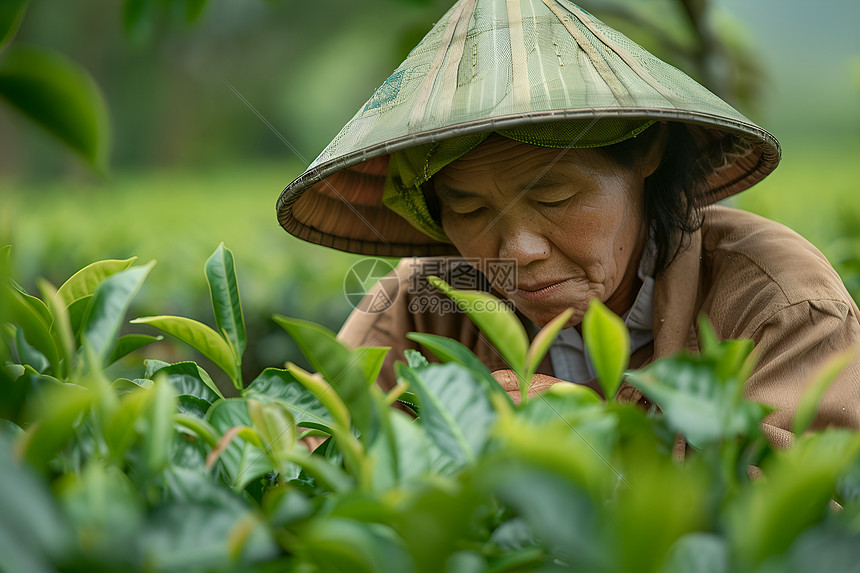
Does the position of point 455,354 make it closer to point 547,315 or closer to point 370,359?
point 370,359

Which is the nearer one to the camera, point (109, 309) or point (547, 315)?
point (109, 309)

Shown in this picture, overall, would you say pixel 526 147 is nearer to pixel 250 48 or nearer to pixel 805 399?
pixel 805 399

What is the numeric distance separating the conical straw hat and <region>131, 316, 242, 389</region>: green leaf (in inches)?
17.0

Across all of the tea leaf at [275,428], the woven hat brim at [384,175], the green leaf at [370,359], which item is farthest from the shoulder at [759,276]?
the tea leaf at [275,428]

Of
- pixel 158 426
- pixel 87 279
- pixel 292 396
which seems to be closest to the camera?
pixel 158 426

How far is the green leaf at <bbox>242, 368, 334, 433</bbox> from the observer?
76 centimetres

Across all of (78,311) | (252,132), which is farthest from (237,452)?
(252,132)

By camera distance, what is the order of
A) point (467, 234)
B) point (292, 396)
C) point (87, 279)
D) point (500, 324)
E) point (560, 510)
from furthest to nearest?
point (467, 234)
point (87, 279)
point (292, 396)
point (500, 324)
point (560, 510)

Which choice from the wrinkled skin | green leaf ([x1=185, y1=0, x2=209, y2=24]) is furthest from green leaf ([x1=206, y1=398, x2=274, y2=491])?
green leaf ([x1=185, y1=0, x2=209, y2=24])

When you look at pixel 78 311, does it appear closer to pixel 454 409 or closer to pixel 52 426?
pixel 52 426

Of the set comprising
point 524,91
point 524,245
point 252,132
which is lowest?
point 252,132

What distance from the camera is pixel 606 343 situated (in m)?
0.63

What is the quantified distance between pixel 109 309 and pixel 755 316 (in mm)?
944

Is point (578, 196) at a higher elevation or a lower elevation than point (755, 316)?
higher
